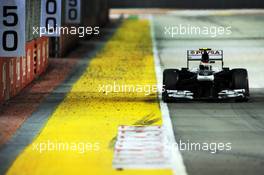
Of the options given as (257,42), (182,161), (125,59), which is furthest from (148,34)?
(182,161)

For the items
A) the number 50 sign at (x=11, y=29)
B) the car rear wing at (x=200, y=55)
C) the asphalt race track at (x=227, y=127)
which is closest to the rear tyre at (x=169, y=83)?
the asphalt race track at (x=227, y=127)

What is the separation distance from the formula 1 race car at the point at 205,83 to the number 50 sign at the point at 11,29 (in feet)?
13.0

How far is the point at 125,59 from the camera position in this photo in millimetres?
31375

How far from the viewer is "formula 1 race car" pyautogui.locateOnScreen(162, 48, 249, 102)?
18641mm

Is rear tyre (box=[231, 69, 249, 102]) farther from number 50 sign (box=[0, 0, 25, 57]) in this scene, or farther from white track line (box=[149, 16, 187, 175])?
number 50 sign (box=[0, 0, 25, 57])

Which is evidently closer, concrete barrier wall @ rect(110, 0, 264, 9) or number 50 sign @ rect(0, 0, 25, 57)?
number 50 sign @ rect(0, 0, 25, 57)

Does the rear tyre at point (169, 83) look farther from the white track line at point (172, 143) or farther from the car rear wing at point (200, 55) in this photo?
the car rear wing at point (200, 55)

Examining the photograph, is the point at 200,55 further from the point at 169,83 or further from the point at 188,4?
the point at 188,4

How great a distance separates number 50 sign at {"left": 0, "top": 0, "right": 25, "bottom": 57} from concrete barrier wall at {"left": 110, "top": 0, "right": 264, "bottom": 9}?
6873 centimetres

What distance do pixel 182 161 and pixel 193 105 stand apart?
634cm

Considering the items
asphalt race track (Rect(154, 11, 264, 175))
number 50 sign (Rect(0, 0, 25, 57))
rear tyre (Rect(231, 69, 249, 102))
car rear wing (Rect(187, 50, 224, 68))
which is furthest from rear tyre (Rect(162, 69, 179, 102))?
number 50 sign (Rect(0, 0, 25, 57))

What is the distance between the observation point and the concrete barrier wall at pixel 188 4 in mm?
84750

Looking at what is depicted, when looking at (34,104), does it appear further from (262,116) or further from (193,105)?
(262,116)

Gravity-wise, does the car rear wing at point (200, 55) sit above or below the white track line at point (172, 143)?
above
